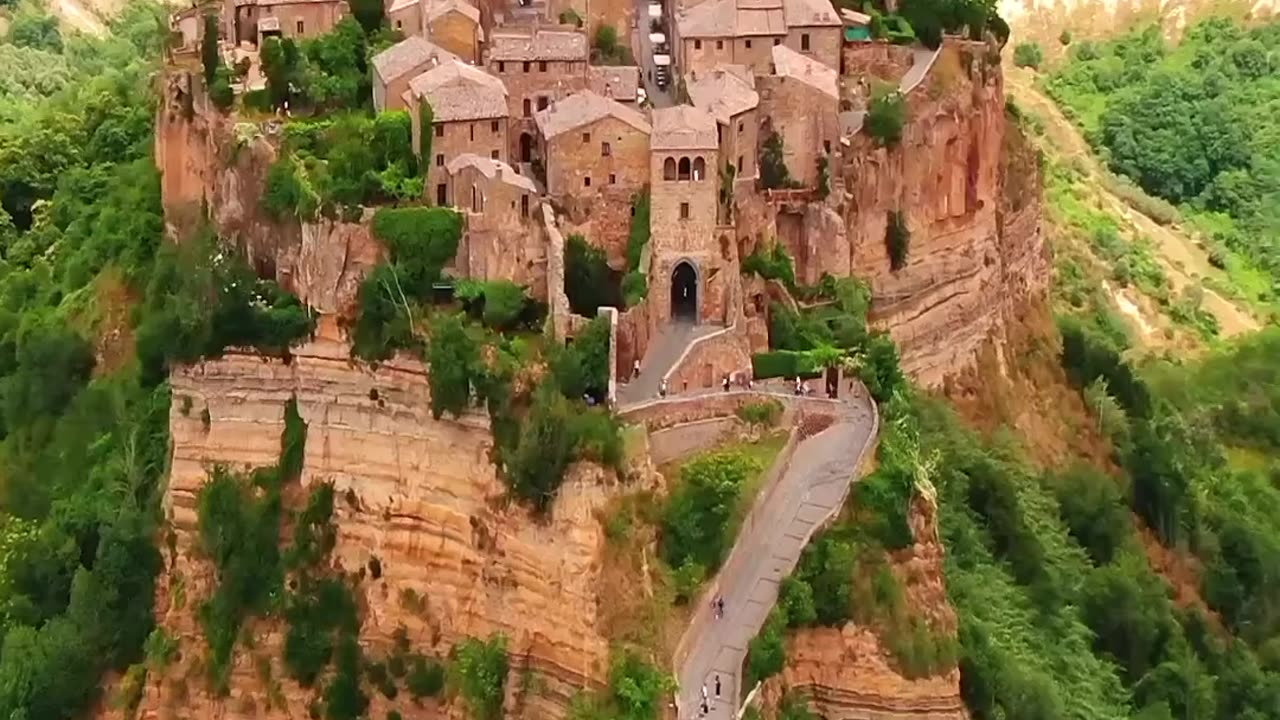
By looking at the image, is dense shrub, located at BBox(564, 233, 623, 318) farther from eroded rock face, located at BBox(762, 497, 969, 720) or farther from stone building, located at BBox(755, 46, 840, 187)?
eroded rock face, located at BBox(762, 497, 969, 720)

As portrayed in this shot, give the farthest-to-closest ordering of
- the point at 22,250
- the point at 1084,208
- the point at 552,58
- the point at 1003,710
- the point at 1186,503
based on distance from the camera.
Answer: the point at 1084,208, the point at 22,250, the point at 1186,503, the point at 552,58, the point at 1003,710

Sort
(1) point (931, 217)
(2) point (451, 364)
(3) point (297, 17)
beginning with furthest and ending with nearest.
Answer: (1) point (931, 217) < (3) point (297, 17) < (2) point (451, 364)

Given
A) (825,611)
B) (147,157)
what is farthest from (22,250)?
(825,611)

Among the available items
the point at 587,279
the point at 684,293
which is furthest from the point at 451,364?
the point at 684,293

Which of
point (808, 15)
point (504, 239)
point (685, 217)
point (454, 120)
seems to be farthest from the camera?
point (808, 15)

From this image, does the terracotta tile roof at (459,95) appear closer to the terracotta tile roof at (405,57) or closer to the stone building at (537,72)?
the terracotta tile roof at (405,57)

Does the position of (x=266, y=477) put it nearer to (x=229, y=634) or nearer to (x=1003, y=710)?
(x=229, y=634)

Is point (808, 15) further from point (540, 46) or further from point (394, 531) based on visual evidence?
point (394, 531)

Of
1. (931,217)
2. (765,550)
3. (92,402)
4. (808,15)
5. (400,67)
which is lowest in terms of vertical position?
(765,550)
